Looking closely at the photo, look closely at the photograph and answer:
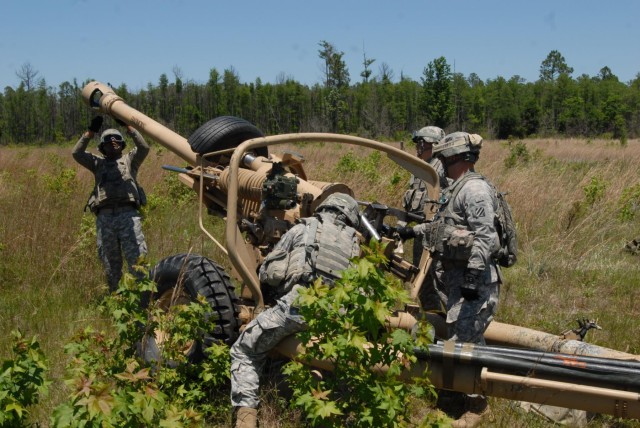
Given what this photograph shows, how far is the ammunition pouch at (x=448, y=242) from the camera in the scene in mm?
4508

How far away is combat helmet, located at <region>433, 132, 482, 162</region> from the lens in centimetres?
482

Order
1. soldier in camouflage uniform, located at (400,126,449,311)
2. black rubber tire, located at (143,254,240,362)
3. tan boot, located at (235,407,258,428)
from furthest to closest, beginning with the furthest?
1. soldier in camouflage uniform, located at (400,126,449,311)
2. black rubber tire, located at (143,254,240,362)
3. tan boot, located at (235,407,258,428)

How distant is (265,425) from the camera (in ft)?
14.0

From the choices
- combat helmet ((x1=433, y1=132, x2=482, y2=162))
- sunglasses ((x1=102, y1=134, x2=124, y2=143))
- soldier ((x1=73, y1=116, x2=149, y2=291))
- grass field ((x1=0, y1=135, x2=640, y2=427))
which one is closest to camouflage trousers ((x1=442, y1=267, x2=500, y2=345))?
grass field ((x1=0, y1=135, x2=640, y2=427))

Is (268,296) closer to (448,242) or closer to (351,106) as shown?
(448,242)

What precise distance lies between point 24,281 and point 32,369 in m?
4.68

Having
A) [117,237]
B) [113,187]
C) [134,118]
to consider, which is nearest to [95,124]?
[134,118]

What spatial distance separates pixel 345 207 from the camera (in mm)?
4438

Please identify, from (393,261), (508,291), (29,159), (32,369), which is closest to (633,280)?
(508,291)

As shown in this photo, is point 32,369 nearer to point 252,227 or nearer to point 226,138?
point 252,227

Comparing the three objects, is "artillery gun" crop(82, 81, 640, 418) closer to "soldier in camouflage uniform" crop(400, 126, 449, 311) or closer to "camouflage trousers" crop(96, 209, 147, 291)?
"soldier in camouflage uniform" crop(400, 126, 449, 311)

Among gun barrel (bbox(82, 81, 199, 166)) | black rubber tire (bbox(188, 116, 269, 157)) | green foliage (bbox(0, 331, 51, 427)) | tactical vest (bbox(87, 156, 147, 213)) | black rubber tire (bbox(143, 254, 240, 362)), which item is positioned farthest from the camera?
tactical vest (bbox(87, 156, 147, 213))

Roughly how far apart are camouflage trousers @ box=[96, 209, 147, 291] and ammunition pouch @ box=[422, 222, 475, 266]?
337 cm

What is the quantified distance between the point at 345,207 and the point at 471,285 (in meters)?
0.93
